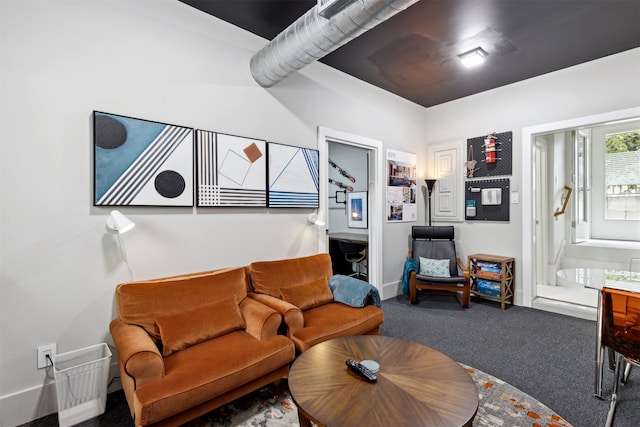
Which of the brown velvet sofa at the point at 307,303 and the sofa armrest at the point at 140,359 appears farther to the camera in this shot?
the brown velvet sofa at the point at 307,303

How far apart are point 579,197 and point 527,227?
234cm

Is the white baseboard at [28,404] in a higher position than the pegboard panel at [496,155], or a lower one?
lower

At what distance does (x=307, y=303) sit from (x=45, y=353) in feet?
5.87

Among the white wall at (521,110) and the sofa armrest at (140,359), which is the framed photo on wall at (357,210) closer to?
the white wall at (521,110)

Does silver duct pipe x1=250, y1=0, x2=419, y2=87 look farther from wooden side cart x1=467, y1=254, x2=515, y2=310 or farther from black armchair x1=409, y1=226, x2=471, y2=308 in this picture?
wooden side cart x1=467, y1=254, x2=515, y2=310

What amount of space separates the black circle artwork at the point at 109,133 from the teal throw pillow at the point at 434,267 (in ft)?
11.9

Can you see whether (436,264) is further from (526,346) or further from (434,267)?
(526,346)

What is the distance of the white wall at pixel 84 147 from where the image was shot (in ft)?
6.05

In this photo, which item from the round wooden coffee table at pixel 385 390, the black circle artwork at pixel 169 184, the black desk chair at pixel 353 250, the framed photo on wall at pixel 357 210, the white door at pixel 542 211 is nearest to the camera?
the round wooden coffee table at pixel 385 390

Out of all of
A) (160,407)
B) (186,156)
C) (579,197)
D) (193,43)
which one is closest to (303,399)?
(160,407)

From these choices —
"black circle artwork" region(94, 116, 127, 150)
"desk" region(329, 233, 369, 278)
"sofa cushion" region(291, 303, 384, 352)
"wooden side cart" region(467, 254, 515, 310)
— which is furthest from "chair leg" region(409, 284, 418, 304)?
"black circle artwork" region(94, 116, 127, 150)

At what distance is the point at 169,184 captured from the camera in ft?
7.84

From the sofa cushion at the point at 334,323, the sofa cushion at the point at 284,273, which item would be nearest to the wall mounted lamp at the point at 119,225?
the sofa cushion at the point at 284,273

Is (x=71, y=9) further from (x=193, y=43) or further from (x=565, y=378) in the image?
(x=565, y=378)
